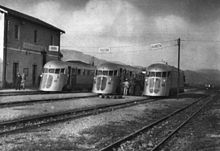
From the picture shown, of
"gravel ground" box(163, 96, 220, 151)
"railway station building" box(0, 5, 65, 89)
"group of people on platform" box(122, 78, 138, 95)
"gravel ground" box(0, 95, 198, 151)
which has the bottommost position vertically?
"gravel ground" box(163, 96, 220, 151)

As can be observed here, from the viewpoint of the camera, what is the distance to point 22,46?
103 feet

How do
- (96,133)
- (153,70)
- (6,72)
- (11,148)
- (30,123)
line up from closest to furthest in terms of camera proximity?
(11,148) < (96,133) < (30,123) < (153,70) < (6,72)

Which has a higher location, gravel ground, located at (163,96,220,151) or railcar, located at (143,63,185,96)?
railcar, located at (143,63,185,96)

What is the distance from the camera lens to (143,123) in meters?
11.8

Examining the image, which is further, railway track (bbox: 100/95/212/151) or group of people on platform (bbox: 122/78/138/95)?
group of people on platform (bbox: 122/78/138/95)

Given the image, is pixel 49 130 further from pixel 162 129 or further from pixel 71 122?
pixel 162 129

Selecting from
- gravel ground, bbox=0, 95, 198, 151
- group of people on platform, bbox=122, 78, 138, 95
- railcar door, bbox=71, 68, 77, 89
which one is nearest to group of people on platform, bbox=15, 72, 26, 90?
railcar door, bbox=71, 68, 77, 89

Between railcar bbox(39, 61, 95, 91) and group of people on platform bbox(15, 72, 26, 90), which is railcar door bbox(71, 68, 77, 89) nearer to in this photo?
railcar bbox(39, 61, 95, 91)

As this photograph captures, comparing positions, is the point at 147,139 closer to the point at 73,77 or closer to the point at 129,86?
the point at 129,86

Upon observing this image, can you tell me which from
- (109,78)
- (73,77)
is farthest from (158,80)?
(73,77)

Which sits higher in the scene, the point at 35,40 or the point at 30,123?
the point at 35,40

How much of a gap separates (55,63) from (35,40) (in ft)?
29.7

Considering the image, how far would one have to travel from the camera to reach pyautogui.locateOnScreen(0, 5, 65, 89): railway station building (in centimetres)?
2848

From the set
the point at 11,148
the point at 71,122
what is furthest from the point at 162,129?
the point at 11,148
